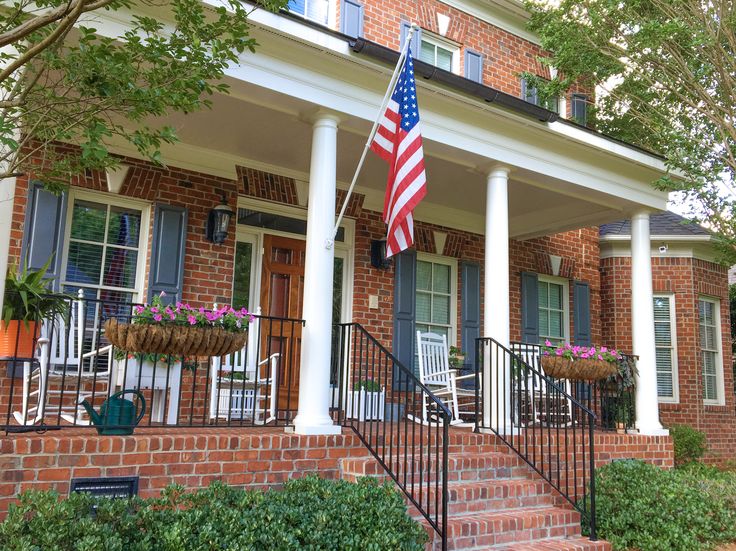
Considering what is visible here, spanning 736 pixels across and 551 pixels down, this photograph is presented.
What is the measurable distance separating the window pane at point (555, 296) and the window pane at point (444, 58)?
11.6ft

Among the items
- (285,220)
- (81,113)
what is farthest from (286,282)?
(81,113)

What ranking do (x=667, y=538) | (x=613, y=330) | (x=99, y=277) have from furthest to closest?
(x=613, y=330)
(x=99, y=277)
(x=667, y=538)

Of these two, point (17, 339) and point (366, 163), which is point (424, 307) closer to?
point (366, 163)

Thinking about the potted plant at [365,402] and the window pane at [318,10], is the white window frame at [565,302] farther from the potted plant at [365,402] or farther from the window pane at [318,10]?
the window pane at [318,10]

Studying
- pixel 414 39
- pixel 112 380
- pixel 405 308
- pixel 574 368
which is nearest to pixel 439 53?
pixel 414 39

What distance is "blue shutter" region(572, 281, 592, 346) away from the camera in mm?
10141

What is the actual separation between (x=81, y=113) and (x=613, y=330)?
30.2ft

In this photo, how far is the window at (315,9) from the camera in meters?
8.16

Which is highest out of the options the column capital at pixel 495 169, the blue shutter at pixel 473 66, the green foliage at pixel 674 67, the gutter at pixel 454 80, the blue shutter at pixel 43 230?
the blue shutter at pixel 473 66

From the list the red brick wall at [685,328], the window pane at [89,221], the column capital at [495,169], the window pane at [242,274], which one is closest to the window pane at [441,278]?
the column capital at [495,169]

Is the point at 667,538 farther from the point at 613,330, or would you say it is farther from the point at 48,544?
the point at 613,330

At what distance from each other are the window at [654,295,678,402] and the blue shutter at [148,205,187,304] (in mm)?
7516

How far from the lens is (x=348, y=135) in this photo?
6492mm

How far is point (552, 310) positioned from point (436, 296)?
2.23 meters
